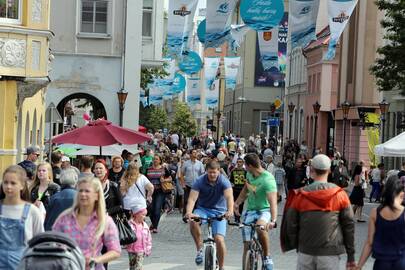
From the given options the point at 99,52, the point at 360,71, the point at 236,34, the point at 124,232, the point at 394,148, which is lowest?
the point at 124,232

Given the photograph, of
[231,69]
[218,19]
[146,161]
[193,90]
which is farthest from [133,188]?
[193,90]

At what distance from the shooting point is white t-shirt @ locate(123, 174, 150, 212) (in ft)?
51.5

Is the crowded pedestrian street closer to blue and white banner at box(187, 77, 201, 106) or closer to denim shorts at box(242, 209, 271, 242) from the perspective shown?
denim shorts at box(242, 209, 271, 242)

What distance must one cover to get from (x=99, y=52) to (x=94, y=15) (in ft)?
4.36

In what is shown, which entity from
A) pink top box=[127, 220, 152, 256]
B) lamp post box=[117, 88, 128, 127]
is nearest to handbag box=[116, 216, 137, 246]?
pink top box=[127, 220, 152, 256]

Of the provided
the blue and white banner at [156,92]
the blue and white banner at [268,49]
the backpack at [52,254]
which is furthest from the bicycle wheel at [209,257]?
the blue and white banner at [156,92]

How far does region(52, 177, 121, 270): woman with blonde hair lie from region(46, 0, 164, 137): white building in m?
30.3

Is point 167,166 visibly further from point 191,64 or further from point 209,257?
point 191,64

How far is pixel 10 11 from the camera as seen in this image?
26109 mm

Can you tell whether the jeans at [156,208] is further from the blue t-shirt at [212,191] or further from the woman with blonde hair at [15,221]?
the woman with blonde hair at [15,221]

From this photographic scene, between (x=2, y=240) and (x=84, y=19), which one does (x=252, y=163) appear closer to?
(x=2, y=240)

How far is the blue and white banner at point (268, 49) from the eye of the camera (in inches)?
1362

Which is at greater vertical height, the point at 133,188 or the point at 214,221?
the point at 133,188

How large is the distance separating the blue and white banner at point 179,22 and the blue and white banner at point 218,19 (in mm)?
→ 1581
